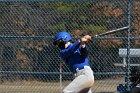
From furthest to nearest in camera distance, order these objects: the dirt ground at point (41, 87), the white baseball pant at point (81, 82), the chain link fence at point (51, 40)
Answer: the dirt ground at point (41, 87)
the chain link fence at point (51, 40)
the white baseball pant at point (81, 82)

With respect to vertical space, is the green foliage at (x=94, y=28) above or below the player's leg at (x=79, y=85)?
above

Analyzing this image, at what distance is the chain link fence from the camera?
11305 mm

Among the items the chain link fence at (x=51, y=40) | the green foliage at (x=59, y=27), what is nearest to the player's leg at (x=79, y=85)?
the chain link fence at (x=51, y=40)

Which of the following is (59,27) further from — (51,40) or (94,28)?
(94,28)

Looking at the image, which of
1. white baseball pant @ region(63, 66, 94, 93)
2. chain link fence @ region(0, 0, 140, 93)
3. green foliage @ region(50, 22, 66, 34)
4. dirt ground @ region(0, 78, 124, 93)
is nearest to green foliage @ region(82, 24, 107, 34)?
chain link fence @ region(0, 0, 140, 93)

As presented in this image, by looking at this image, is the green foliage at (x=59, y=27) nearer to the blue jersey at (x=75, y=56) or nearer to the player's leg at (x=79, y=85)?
the blue jersey at (x=75, y=56)

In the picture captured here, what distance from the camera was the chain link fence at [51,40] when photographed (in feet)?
37.1

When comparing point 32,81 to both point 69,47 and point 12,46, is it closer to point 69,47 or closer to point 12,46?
point 12,46

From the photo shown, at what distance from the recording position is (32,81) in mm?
11477

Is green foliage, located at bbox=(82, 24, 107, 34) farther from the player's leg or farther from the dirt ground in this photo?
the player's leg

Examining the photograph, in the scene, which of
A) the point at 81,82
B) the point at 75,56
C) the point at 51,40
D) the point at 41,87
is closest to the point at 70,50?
the point at 75,56

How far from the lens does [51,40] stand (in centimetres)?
1143

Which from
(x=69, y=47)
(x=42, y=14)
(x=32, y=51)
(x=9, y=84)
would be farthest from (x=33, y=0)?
(x=69, y=47)

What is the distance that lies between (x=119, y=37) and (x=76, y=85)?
286cm
